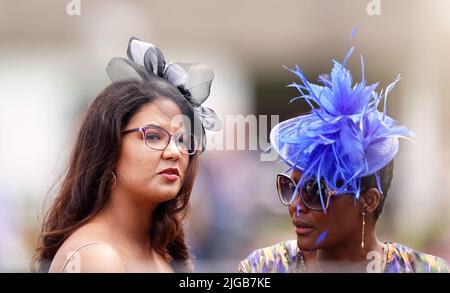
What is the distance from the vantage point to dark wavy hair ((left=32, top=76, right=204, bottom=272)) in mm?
2320

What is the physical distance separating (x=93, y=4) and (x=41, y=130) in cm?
55

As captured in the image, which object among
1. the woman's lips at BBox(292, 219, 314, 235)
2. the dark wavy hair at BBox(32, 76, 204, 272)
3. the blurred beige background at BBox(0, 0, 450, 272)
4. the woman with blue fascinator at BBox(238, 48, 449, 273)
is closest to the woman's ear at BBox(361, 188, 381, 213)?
the woman with blue fascinator at BBox(238, 48, 449, 273)

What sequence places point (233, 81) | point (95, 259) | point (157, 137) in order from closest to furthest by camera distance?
point (95, 259)
point (157, 137)
point (233, 81)

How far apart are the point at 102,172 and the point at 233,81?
0.65 m

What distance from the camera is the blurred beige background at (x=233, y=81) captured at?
2.57 m

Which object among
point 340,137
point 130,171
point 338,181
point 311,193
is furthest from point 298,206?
point 130,171

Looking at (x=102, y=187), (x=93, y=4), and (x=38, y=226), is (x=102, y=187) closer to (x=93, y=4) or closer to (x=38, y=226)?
(x=38, y=226)

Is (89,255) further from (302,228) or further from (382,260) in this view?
(382,260)

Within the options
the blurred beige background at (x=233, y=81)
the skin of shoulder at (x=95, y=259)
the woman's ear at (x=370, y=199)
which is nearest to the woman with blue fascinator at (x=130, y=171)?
the skin of shoulder at (x=95, y=259)

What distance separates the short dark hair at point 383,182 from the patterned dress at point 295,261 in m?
0.15

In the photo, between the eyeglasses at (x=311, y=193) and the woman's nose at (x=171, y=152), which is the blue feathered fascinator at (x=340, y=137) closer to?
the eyeglasses at (x=311, y=193)

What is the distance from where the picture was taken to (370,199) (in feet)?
8.00

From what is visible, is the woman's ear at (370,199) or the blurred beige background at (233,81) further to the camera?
the blurred beige background at (233,81)
